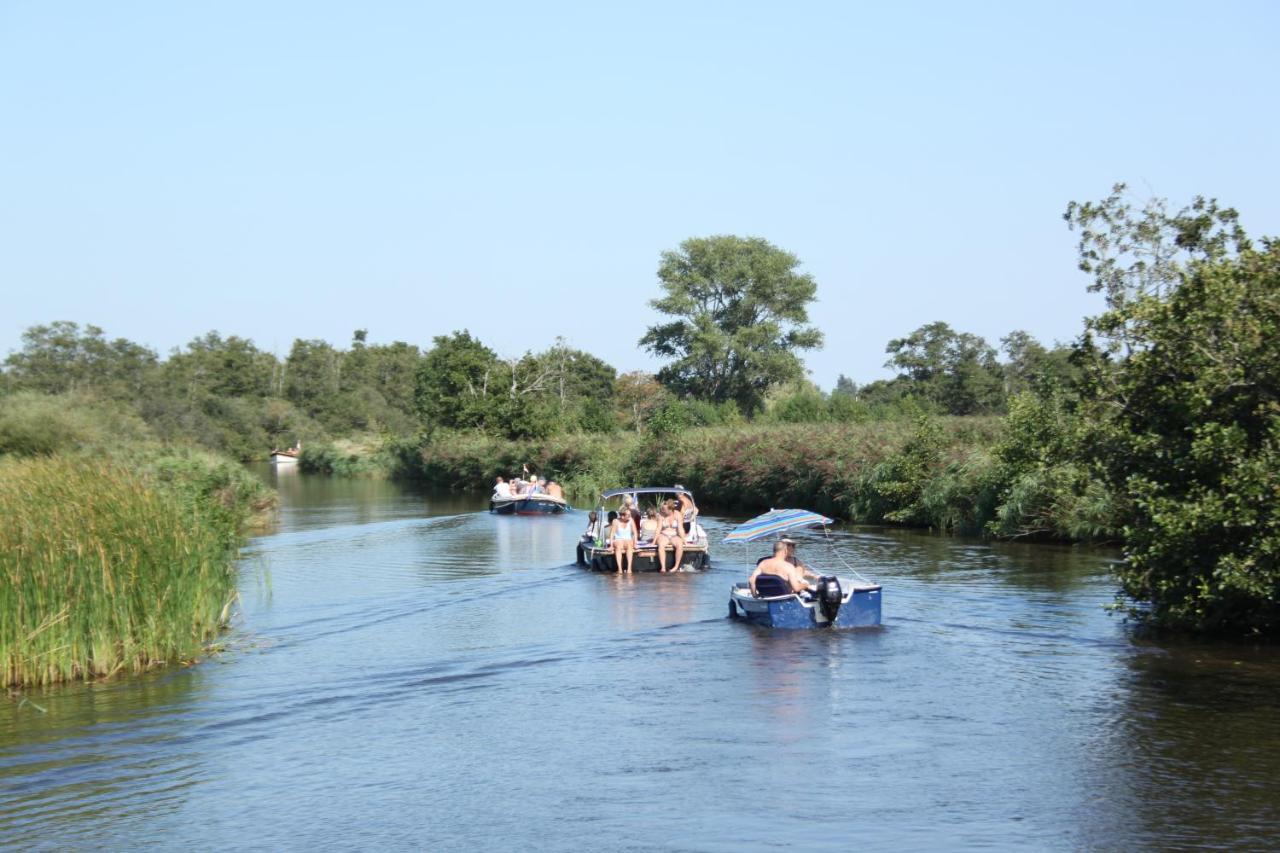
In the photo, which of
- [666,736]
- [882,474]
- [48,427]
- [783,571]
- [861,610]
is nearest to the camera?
[666,736]

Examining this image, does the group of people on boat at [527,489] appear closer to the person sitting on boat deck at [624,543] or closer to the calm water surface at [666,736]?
the person sitting on boat deck at [624,543]

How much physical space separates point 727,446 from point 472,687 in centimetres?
3725

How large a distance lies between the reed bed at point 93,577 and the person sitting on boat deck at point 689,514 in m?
12.7

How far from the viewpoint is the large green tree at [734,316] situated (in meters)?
86.9

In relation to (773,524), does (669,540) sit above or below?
below

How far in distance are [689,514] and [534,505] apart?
2066 cm

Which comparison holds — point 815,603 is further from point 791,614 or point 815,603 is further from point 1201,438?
point 1201,438

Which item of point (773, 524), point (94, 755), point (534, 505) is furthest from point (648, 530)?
point (534, 505)

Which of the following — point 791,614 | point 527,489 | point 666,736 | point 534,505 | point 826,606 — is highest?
point 527,489

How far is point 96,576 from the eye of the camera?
17109 millimetres

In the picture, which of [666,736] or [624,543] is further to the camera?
[624,543]

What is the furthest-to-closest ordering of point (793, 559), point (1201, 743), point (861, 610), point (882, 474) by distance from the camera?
point (882, 474), point (793, 559), point (861, 610), point (1201, 743)

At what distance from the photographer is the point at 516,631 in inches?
888

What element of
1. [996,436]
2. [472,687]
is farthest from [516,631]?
[996,436]
